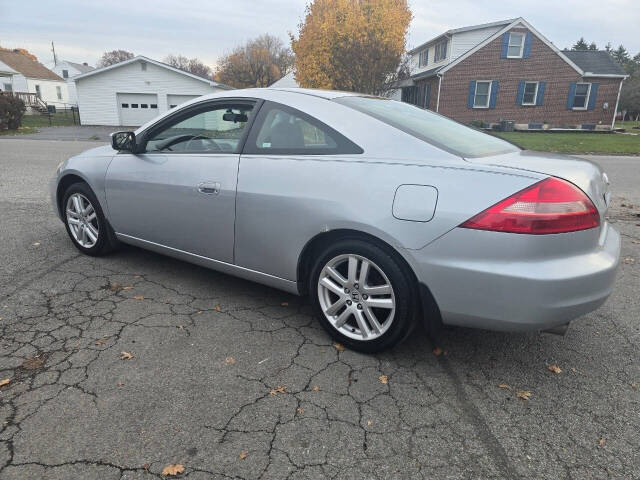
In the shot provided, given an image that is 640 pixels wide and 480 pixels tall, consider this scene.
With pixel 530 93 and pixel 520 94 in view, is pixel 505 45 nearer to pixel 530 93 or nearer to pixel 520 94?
pixel 520 94

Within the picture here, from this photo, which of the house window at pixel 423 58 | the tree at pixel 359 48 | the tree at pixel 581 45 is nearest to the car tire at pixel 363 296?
the tree at pixel 359 48

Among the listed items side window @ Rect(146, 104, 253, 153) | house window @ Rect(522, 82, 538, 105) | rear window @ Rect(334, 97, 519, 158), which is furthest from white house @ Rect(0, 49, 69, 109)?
rear window @ Rect(334, 97, 519, 158)

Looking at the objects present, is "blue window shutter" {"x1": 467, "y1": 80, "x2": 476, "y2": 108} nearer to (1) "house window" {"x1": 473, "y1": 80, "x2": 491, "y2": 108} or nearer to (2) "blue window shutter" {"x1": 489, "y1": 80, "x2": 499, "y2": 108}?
(1) "house window" {"x1": 473, "y1": 80, "x2": 491, "y2": 108}

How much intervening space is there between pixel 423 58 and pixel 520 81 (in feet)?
29.9

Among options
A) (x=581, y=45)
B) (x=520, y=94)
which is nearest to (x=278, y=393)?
(x=520, y=94)

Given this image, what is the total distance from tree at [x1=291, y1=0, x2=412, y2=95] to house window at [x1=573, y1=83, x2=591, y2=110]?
1164cm

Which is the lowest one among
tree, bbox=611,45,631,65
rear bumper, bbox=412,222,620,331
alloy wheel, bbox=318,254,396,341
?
alloy wheel, bbox=318,254,396,341

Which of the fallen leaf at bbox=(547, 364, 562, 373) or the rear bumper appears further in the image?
the fallen leaf at bbox=(547, 364, 562, 373)

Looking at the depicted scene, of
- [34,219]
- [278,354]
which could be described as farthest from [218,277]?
[34,219]

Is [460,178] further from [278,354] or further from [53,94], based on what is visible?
[53,94]

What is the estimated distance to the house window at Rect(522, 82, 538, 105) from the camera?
94.3 feet

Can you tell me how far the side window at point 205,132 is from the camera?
10.9 feet

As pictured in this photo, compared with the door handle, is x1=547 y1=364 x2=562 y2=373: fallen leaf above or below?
below

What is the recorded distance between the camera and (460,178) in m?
2.35
